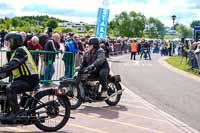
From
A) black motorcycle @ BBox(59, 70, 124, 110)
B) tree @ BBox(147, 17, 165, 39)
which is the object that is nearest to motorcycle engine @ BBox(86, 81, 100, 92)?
black motorcycle @ BBox(59, 70, 124, 110)

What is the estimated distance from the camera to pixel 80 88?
1133 cm

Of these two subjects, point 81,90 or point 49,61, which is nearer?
point 81,90

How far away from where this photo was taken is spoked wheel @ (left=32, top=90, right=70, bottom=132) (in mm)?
8508

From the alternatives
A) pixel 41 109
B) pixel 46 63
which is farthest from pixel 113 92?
pixel 46 63

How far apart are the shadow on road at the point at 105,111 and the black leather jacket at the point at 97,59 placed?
3.10ft

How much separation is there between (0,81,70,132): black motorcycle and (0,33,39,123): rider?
0.10 m

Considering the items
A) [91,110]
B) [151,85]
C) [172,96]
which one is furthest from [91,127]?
[151,85]

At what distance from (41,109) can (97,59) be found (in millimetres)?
3369

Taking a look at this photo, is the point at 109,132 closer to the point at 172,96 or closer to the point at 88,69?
the point at 88,69

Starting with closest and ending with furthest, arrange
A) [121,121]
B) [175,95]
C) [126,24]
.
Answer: [121,121] < [175,95] < [126,24]

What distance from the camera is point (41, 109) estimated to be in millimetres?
8531

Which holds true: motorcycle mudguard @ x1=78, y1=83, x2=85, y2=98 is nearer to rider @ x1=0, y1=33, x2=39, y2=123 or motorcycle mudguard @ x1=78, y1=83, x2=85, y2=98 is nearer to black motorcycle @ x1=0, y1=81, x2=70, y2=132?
black motorcycle @ x1=0, y1=81, x2=70, y2=132

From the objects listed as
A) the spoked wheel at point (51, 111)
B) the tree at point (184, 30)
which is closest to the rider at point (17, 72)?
the spoked wheel at point (51, 111)

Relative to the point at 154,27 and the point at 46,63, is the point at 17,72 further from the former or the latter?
the point at 154,27
